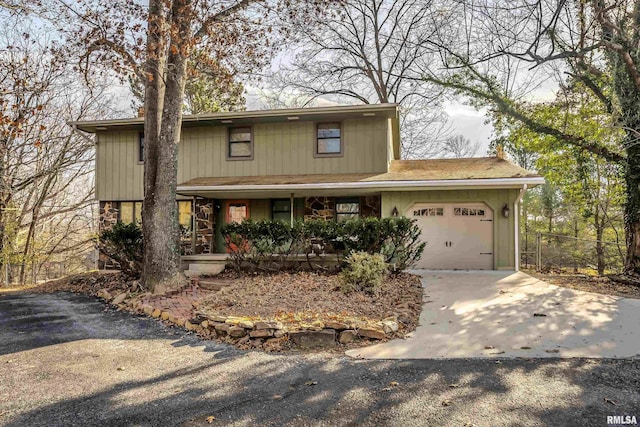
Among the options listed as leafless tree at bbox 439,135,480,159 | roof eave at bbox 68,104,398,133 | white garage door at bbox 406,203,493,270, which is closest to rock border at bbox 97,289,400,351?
white garage door at bbox 406,203,493,270

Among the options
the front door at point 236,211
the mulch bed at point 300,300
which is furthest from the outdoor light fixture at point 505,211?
the front door at point 236,211

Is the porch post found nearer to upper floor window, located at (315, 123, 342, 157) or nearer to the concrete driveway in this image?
upper floor window, located at (315, 123, 342, 157)

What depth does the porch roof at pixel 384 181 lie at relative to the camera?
9.26 meters

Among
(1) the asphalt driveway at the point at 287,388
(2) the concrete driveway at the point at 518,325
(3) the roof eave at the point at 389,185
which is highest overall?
(3) the roof eave at the point at 389,185

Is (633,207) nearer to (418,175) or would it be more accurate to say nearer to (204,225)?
(418,175)

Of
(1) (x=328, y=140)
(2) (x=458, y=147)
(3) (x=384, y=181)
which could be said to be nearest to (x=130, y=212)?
(1) (x=328, y=140)

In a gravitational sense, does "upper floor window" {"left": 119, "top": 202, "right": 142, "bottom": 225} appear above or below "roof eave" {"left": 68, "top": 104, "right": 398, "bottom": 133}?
below

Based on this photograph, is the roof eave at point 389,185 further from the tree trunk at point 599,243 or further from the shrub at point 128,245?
the tree trunk at point 599,243

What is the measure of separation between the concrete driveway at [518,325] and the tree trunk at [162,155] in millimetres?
5053

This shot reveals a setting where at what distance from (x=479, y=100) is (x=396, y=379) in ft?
39.6

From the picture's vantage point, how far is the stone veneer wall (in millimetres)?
11680

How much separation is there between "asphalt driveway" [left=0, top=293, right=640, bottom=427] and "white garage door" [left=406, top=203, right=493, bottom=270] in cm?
634

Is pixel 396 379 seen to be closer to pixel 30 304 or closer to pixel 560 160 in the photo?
pixel 30 304

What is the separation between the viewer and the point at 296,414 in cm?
302
